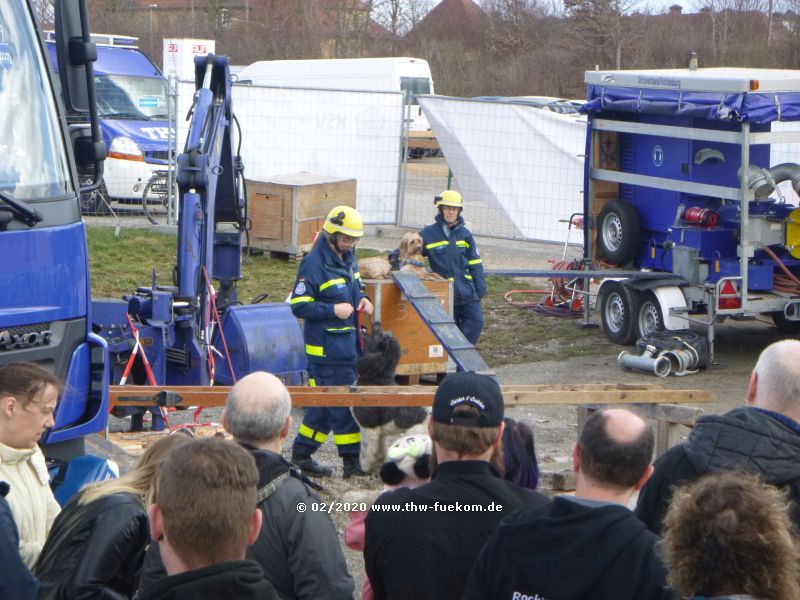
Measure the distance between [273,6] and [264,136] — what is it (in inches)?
1141

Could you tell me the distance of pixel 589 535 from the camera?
286 cm

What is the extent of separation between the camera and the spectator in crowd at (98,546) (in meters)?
3.21

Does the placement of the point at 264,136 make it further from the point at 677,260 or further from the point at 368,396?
the point at 368,396

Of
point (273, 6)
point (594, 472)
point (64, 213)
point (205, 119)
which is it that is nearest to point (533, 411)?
point (205, 119)

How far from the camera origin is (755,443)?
11.4 ft

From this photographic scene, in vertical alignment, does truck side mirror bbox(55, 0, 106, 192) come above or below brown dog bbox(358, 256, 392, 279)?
above

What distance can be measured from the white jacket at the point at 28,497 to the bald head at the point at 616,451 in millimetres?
1863

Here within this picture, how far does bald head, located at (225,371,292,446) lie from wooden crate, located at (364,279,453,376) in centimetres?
599

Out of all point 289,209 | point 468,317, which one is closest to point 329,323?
point 468,317

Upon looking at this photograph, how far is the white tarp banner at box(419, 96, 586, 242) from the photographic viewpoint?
54.8 ft

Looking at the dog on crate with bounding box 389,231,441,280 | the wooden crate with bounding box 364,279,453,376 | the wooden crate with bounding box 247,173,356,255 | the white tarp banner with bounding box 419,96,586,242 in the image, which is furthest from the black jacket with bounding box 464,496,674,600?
the white tarp banner with bounding box 419,96,586,242

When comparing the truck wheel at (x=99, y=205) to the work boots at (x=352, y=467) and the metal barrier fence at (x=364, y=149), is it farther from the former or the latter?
the work boots at (x=352, y=467)

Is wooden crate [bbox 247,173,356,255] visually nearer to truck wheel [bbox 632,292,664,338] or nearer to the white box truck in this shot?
truck wheel [bbox 632,292,664,338]

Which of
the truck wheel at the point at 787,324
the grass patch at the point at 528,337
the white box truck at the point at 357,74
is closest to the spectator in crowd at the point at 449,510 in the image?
the grass patch at the point at 528,337
